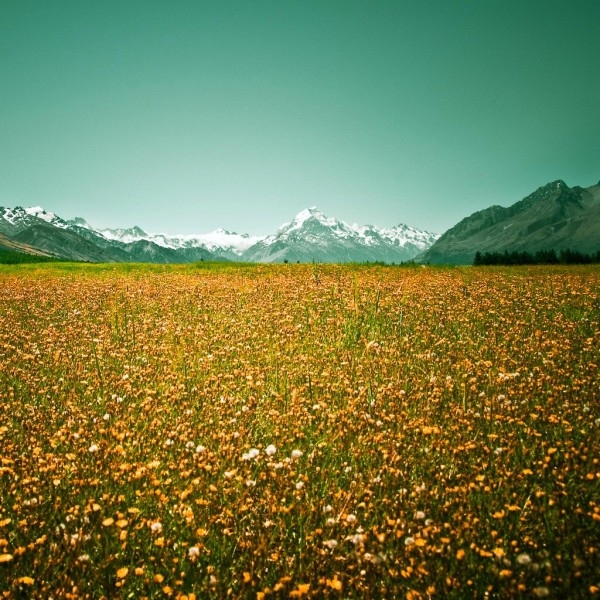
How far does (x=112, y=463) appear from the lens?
4.15 metres

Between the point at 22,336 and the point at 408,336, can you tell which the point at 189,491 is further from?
the point at 22,336

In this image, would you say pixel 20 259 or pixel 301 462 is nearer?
pixel 301 462

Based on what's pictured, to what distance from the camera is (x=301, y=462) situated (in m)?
4.68

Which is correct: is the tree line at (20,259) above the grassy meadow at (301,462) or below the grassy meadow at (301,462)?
above

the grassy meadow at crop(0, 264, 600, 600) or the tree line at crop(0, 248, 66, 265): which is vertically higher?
the tree line at crop(0, 248, 66, 265)

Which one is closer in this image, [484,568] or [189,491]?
[484,568]

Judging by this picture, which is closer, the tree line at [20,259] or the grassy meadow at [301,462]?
the grassy meadow at [301,462]

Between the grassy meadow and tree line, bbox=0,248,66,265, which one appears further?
tree line, bbox=0,248,66,265

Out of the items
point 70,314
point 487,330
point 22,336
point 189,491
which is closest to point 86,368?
point 22,336

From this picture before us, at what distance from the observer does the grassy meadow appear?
119 inches

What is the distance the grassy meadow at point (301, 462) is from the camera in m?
3.02

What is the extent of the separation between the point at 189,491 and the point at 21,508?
5.24 ft

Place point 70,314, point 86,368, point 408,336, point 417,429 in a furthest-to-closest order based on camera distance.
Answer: point 70,314 → point 408,336 → point 86,368 → point 417,429

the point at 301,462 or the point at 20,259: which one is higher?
the point at 20,259
